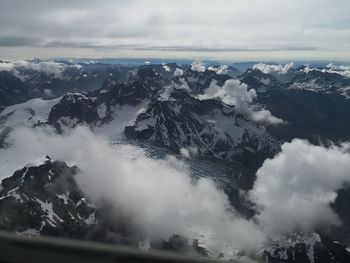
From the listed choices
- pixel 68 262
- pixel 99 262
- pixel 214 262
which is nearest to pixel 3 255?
pixel 68 262

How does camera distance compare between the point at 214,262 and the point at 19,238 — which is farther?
the point at 19,238

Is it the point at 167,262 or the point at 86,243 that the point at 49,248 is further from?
the point at 167,262

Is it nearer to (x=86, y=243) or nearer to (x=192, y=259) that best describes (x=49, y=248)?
(x=86, y=243)

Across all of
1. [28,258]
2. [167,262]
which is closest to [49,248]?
[28,258]

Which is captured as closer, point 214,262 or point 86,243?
point 214,262

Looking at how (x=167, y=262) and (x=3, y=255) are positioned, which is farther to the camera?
(x=3, y=255)

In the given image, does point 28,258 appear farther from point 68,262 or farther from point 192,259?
point 192,259

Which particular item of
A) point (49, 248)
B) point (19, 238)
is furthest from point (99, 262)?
point (19, 238)
